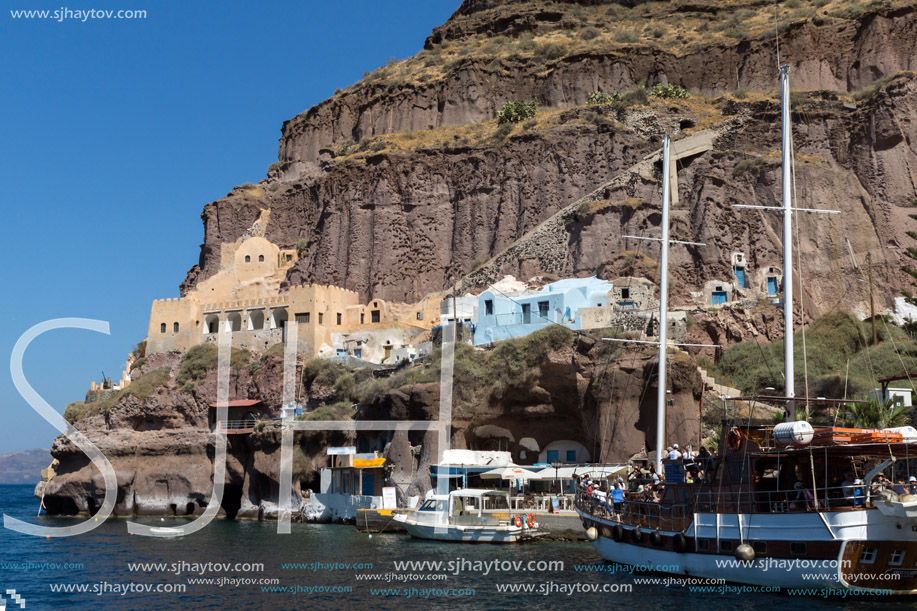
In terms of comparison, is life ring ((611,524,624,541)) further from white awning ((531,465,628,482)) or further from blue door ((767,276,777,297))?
blue door ((767,276,777,297))

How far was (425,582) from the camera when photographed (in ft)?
109

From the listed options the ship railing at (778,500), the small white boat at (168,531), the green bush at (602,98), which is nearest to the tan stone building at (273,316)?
the small white boat at (168,531)

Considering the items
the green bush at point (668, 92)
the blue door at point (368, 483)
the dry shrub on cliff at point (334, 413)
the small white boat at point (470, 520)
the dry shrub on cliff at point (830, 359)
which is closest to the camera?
the small white boat at point (470, 520)

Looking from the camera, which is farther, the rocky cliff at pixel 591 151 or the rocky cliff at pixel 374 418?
the rocky cliff at pixel 591 151

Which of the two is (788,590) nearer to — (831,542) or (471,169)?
(831,542)

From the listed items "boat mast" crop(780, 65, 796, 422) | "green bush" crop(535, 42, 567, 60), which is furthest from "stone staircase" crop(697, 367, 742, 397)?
"green bush" crop(535, 42, 567, 60)

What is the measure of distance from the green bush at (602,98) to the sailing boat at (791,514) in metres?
60.3

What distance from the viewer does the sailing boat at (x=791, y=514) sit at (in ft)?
86.1

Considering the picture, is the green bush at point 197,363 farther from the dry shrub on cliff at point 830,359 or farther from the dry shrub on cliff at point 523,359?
the dry shrub on cliff at point 830,359

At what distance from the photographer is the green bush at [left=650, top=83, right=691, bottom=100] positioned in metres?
90.1

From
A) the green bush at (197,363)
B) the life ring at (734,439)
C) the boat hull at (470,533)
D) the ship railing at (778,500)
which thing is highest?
the green bush at (197,363)

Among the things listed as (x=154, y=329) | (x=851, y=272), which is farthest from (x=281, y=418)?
(x=851, y=272)

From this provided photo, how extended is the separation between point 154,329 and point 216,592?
174 ft

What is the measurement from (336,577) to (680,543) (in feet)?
40.1
